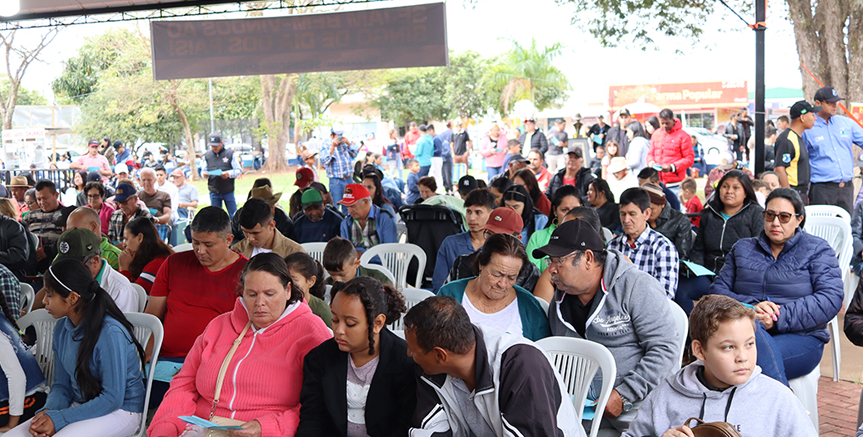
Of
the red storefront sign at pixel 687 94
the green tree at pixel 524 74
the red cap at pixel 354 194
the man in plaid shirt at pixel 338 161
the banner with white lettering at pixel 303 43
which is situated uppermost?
the green tree at pixel 524 74

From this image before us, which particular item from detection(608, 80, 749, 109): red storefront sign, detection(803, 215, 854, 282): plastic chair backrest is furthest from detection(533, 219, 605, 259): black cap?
detection(608, 80, 749, 109): red storefront sign

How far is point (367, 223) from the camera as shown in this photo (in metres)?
5.68

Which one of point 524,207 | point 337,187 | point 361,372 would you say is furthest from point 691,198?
point 361,372

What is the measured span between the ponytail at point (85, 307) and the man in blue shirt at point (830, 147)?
6.59 meters

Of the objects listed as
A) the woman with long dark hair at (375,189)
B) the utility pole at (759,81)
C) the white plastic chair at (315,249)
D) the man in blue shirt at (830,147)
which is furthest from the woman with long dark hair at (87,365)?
the man in blue shirt at (830,147)

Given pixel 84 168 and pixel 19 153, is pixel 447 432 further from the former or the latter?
pixel 19 153

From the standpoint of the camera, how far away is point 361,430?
255 cm

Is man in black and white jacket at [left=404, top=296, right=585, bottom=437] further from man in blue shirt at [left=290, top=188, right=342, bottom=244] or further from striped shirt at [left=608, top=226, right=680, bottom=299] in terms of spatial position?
man in blue shirt at [left=290, top=188, right=342, bottom=244]

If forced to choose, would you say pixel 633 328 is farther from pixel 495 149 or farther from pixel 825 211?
pixel 495 149

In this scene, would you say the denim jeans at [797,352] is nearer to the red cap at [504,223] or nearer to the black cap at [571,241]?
the black cap at [571,241]

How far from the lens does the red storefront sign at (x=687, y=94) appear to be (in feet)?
124

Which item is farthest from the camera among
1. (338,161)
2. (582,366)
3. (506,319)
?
(338,161)

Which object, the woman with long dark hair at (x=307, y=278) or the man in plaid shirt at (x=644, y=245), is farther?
the man in plaid shirt at (x=644, y=245)

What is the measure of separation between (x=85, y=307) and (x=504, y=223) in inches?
87.4
